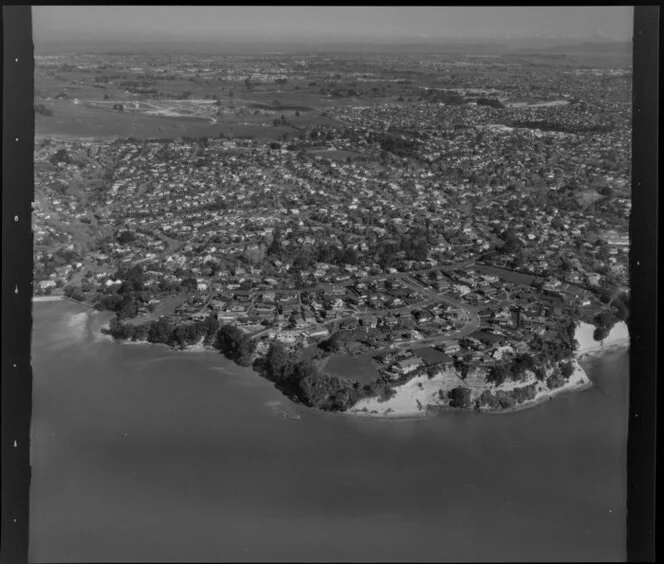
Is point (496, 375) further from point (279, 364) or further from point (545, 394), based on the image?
point (279, 364)

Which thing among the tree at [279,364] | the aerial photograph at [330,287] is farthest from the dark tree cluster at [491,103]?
the tree at [279,364]

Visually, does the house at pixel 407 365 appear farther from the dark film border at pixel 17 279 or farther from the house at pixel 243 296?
the dark film border at pixel 17 279

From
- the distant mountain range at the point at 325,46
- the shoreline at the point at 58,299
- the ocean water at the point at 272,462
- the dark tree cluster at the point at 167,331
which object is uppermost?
the distant mountain range at the point at 325,46

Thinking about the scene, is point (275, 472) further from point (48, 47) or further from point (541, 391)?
Result: point (48, 47)

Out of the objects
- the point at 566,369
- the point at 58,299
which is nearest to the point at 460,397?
the point at 566,369

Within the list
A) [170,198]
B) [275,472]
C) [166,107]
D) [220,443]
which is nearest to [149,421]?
[220,443]

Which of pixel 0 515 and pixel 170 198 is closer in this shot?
pixel 0 515

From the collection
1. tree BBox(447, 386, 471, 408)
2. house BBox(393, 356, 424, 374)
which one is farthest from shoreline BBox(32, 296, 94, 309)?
tree BBox(447, 386, 471, 408)
